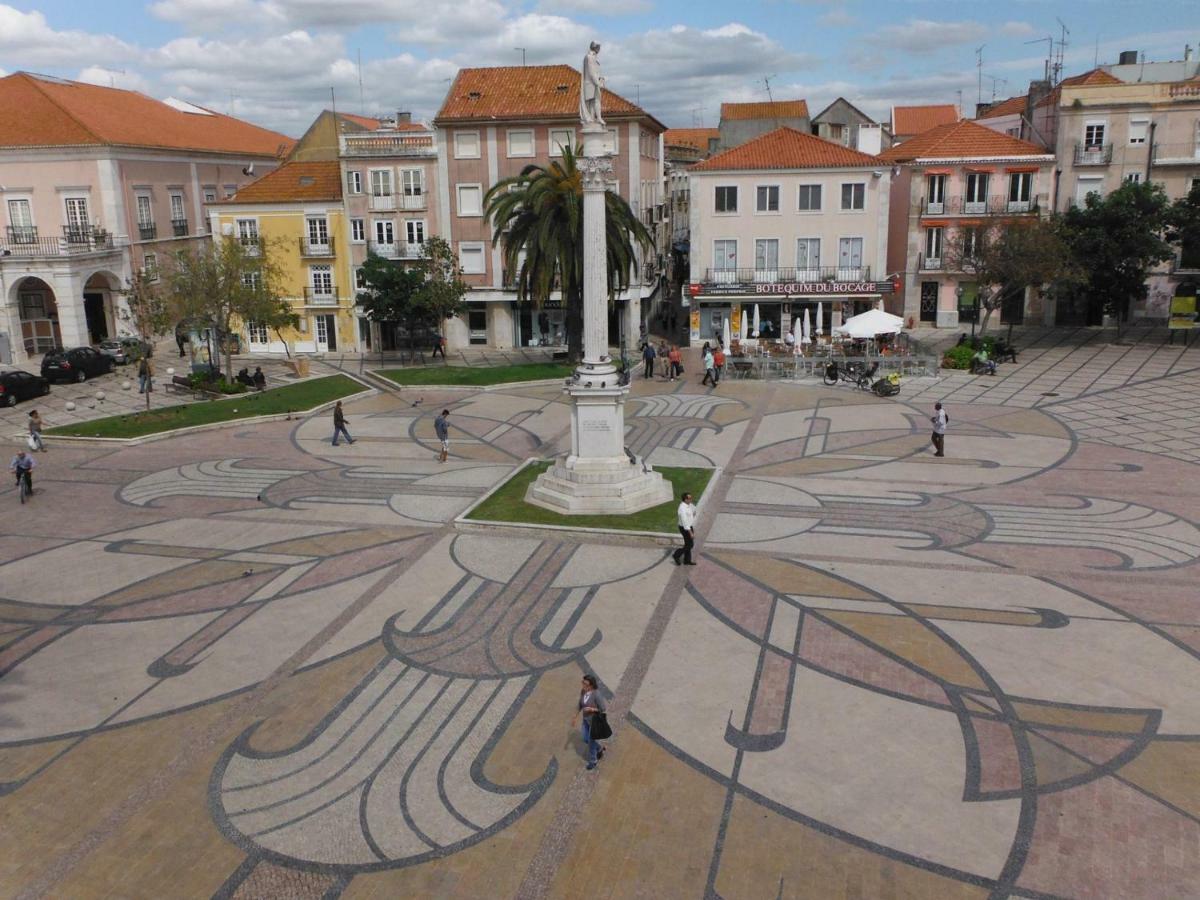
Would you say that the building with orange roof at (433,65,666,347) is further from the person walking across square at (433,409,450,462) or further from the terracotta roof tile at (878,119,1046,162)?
the person walking across square at (433,409,450,462)

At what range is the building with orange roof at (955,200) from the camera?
156 feet

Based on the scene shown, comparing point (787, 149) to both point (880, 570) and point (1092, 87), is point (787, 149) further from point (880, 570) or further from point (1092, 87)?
point (880, 570)

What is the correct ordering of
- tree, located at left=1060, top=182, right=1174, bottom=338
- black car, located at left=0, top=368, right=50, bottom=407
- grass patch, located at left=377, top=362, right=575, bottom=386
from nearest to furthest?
black car, located at left=0, top=368, right=50, bottom=407, grass patch, located at left=377, top=362, right=575, bottom=386, tree, located at left=1060, top=182, right=1174, bottom=338

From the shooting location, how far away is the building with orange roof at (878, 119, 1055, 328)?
156 ft

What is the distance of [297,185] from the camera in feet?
158

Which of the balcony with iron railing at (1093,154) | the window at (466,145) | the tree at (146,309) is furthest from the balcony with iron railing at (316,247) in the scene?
the balcony with iron railing at (1093,154)

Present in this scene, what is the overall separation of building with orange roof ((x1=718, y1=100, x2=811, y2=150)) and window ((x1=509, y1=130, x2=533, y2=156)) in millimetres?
21036

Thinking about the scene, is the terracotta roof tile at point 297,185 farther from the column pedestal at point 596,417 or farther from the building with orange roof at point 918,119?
the building with orange roof at point 918,119

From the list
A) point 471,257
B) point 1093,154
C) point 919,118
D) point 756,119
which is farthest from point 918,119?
point 471,257

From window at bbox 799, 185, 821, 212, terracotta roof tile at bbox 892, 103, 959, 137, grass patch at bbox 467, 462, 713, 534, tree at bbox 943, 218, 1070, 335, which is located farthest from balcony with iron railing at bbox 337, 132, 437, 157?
terracotta roof tile at bbox 892, 103, 959, 137

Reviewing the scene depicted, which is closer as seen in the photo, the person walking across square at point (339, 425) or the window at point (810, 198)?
the person walking across square at point (339, 425)

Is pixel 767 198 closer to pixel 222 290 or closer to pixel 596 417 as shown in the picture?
pixel 222 290

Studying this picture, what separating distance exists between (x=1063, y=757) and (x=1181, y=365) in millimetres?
33468

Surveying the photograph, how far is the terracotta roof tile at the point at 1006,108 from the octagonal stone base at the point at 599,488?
162 ft
